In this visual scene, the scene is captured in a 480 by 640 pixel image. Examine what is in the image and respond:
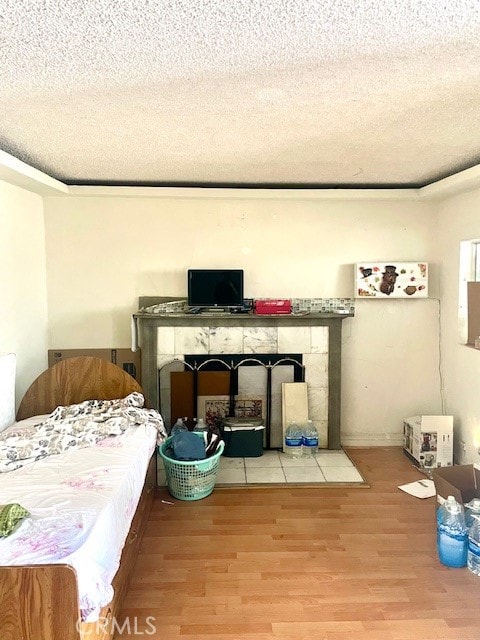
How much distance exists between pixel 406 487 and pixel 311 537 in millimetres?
1004

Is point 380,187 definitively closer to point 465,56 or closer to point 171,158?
point 171,158

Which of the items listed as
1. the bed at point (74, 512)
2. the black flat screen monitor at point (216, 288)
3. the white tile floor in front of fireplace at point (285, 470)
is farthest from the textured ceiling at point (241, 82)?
the white tile floor in front of fireplace at point (285, 470)

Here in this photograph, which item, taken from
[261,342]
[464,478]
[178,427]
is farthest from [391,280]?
[178,427]

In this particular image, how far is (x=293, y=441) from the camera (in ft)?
12.8

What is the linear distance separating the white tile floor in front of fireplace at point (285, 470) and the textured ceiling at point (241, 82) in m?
2.26

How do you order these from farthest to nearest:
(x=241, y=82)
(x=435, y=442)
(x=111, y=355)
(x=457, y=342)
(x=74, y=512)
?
(x=111, y=355) < (x=457, y=342) < (x=435, y=442) < (x=74, y=512) < (x=241, y=82)

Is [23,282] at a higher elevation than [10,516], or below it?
higher

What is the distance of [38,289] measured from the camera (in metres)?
3.93

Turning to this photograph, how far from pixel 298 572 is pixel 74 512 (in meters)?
1.20

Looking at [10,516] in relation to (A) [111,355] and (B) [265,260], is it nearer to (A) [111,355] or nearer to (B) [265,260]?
(A) [111,355]

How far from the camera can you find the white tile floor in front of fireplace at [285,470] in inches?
138

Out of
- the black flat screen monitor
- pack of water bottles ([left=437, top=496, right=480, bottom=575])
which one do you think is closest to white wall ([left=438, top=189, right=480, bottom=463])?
pack of water bottles ([left=437, top=496, right=480, bottom=575])

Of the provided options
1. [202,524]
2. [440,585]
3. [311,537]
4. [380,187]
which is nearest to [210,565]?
[202,524]

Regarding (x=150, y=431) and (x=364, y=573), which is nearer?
(x=364, y=573)
